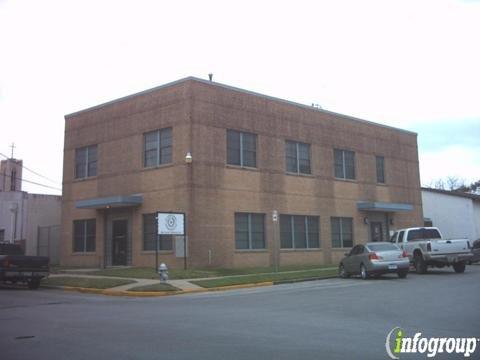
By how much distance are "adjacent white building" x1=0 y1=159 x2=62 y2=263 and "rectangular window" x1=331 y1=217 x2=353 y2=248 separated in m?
18.9

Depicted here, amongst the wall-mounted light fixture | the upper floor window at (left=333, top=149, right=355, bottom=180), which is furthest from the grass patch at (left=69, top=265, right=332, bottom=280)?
the upper floor window at (left=333, top=149, right=355, bottom=180)

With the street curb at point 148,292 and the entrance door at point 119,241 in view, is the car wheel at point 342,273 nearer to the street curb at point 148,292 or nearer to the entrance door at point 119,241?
the street curb at point 148,292

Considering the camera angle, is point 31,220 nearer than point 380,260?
No

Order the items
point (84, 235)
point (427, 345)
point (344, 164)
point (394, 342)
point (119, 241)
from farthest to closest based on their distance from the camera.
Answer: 1. point (344, 164)
2. point (84, 235)
3. point (119, 241)
4. point (394, 342)
5. point (427, 345)

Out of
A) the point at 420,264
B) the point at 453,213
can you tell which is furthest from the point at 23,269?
the point at 453,213

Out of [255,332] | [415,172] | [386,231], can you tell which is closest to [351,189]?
[386,231]

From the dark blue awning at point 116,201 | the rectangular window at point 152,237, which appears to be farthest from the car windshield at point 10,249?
the rectangular window at point 152,237

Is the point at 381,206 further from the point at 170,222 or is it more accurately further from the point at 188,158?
the point at 170,222

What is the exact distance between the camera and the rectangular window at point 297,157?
107 feet

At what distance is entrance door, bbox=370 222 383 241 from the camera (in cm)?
3753

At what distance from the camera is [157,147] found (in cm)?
2933

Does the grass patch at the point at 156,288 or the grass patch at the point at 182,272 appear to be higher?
the grass patch at the point at 182,272

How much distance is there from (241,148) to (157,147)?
447 cm

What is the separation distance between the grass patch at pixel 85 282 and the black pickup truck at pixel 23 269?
695 mm
